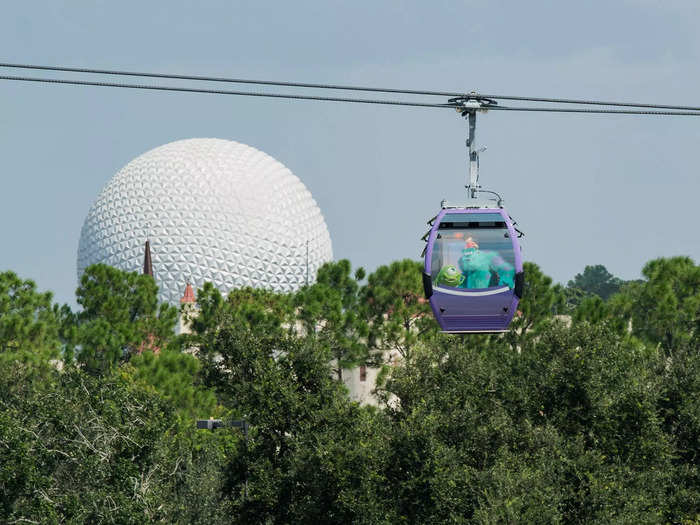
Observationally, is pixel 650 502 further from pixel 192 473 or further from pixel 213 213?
pixel 213 213

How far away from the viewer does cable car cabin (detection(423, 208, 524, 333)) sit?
26594mm

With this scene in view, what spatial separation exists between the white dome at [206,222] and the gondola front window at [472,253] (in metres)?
70.7

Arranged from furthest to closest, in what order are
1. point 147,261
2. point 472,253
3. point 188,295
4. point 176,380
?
point 147,261, point 188,295, point 176,380, point 472,253

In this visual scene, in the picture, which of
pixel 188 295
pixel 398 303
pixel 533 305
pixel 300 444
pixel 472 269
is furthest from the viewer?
pixel 188 295

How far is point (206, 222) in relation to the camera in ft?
323

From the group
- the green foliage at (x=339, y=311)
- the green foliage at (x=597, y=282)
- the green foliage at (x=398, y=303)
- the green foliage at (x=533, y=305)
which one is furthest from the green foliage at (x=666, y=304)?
the green foliage at (x=597, y=282)

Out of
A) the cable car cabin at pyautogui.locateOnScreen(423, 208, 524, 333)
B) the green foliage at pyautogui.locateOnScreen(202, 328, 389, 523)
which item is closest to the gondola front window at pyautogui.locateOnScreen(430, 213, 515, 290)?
the cable car cabin at pyautogui.locateOnScreen(423, 208, 524, 333)

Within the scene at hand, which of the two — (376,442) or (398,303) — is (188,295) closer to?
(398,303)

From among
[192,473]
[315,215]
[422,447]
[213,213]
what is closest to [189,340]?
[192,473]

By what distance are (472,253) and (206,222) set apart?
238ft

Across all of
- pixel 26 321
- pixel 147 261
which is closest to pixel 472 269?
pixel 26 321

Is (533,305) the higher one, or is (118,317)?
(533,305)

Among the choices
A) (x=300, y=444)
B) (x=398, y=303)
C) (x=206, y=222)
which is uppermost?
(x=206, y=222)

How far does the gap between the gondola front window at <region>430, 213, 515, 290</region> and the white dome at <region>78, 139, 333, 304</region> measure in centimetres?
7070
